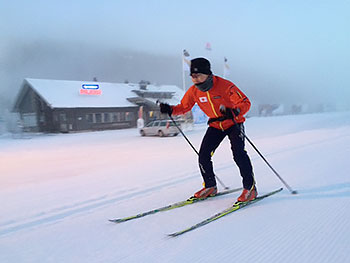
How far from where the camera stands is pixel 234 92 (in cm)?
281

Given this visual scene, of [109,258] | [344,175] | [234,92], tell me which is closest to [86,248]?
[109,258]

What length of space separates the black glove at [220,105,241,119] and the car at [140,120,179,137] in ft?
38.6

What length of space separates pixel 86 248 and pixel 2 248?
0.72 metres

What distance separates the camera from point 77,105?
23031mm

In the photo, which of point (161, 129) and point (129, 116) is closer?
point (161, 129)

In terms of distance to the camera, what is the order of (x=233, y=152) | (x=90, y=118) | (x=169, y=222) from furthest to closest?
1. (x=90, y=118)
2. (x=233, y=152)
3. (x=169, y=222)

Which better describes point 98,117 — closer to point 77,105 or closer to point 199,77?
point 77,105

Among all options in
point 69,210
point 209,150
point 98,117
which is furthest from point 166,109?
point 98,117

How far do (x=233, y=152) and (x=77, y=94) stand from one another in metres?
23.8

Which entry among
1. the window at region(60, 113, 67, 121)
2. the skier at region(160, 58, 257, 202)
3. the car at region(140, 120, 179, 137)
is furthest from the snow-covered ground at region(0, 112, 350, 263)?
the window at region(60, 113, 67, 121)

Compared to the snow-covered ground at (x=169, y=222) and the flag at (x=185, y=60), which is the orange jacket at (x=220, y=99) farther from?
the flag at (x=185, y=60)

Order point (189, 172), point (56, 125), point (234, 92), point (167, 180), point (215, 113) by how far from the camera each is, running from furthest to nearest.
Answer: point (56, 125)
point (189, 172)
point (167, 180)
point (215, 113)
point (234, 92)

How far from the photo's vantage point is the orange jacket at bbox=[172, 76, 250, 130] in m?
2.77

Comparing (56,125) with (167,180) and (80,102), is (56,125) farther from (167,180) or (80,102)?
(167,180)
